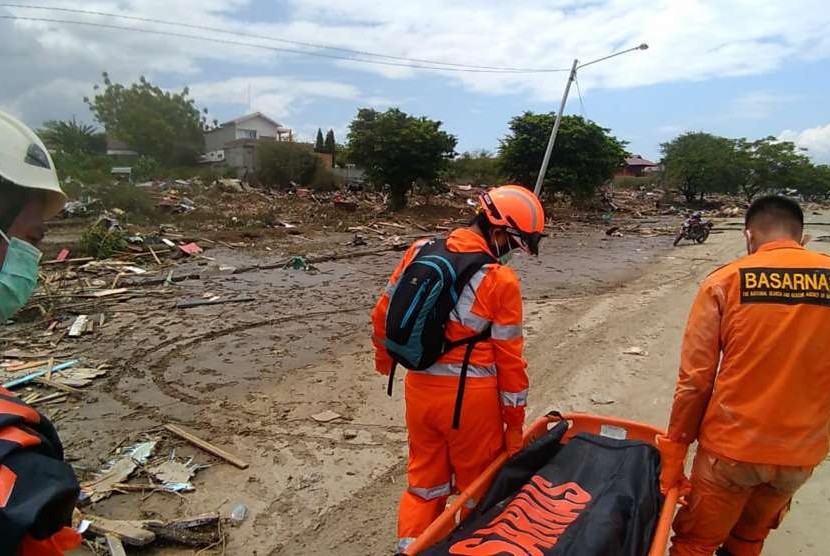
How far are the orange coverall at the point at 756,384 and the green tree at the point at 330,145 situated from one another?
Result: 44364mm

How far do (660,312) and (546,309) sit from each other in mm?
1916

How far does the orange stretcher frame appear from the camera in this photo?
6.59ft

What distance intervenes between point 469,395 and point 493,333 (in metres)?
0.32

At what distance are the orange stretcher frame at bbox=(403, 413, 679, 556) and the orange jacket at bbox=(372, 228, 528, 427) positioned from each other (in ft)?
1.09

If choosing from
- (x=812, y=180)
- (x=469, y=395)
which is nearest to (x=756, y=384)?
(x=469, y=395)

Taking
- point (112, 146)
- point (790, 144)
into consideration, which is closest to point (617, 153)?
point (790, 144)

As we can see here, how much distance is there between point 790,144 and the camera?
48.7 metres

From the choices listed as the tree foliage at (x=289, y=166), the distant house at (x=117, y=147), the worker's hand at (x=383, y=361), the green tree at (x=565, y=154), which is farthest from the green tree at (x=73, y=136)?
the worker's hand at (x=383, y=361)

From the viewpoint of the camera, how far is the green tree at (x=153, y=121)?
45.8 meters

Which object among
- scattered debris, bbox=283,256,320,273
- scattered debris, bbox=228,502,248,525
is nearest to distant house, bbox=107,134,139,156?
scattered debris, bbox=283,256,320,273

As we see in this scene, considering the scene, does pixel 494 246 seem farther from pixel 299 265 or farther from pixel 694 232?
pixel 694 232

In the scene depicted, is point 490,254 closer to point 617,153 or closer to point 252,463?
point 252,463

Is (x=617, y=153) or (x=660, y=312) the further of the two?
(x=617, y=153)

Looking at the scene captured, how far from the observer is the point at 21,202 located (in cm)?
129
